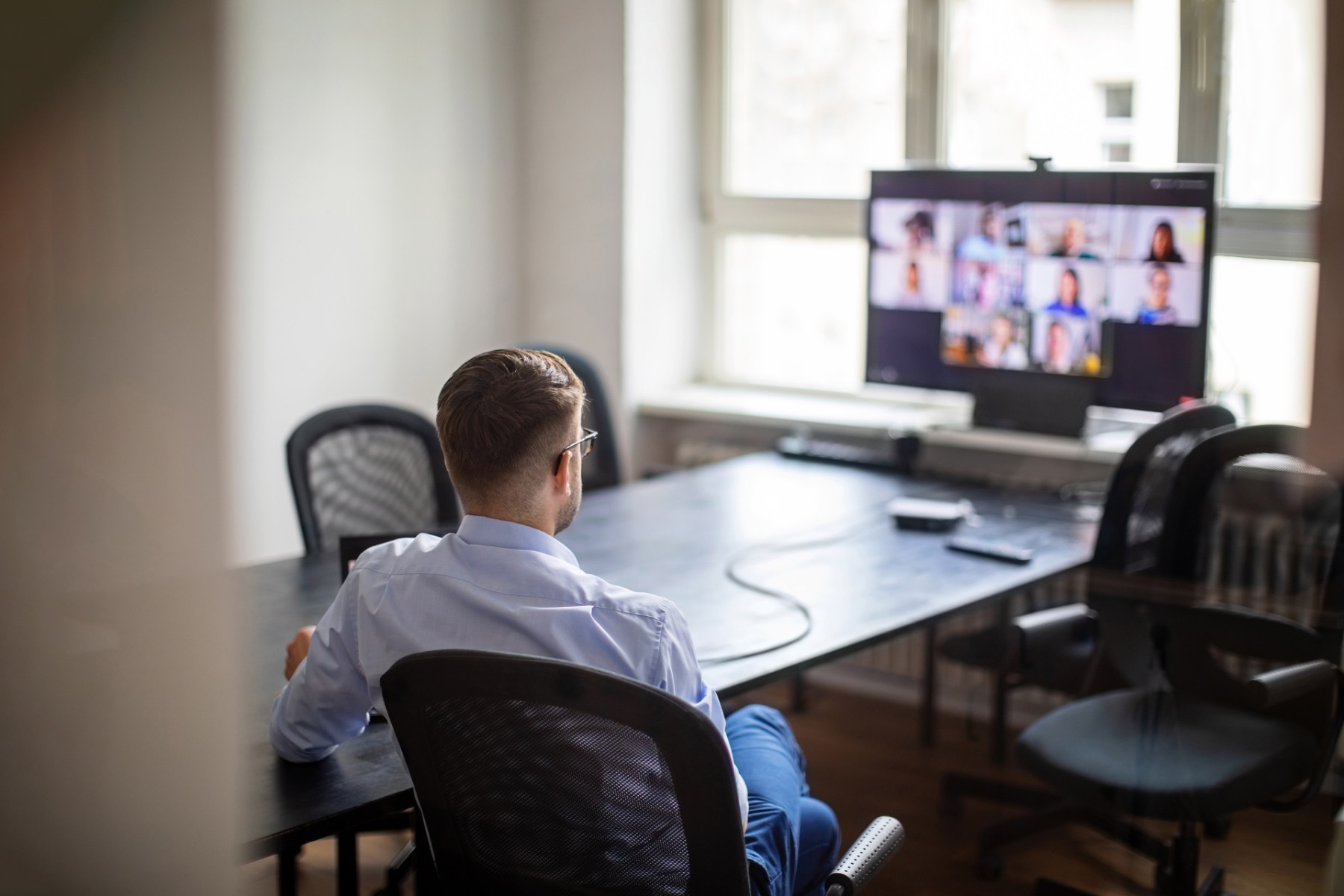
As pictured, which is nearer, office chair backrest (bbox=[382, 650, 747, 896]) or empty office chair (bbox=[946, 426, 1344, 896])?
office chair backrest (bbox=[382, 650, 747, 896])

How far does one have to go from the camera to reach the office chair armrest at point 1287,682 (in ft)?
5.26

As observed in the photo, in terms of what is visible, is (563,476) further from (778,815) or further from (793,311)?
(793,311)

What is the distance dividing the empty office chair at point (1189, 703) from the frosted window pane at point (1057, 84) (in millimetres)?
900

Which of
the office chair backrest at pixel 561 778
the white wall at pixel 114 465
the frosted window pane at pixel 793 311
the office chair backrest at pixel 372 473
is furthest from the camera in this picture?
the frosted window pane at pixel 793 311

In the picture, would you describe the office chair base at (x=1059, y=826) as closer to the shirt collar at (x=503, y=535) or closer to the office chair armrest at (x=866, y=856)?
the office chair armrest at (x=866, y=856)

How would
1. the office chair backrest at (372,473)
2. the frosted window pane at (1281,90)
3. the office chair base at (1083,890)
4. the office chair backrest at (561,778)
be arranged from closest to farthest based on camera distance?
the frosted window pane at (1281,90) < the office chair backrest at (561,778) < the office chair base at (1083,890) < the office chair backrest at (372,473)

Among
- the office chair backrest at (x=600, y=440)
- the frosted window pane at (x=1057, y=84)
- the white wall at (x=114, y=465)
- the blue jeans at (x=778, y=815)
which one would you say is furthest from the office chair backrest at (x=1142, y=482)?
the white wall at (x=114, y=465)

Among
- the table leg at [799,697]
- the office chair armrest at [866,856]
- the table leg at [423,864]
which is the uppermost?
the office chair armrest at [866,856]

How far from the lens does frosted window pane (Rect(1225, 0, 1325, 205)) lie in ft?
1.82

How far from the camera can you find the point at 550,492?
1.45 m

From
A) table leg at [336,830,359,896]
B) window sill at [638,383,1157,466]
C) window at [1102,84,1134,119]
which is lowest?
table leg at [336,830,359,896]

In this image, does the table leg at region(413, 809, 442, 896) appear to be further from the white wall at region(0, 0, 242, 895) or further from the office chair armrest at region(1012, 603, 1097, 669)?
the white wall at region(0, 0, 242, 895)

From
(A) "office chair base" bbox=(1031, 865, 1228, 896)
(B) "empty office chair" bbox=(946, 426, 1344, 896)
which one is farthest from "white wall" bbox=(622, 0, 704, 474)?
(A) "office chair base" bbox=(1031, 865, 1228, 896)

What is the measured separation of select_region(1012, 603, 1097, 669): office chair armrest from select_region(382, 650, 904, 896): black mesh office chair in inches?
46.1
